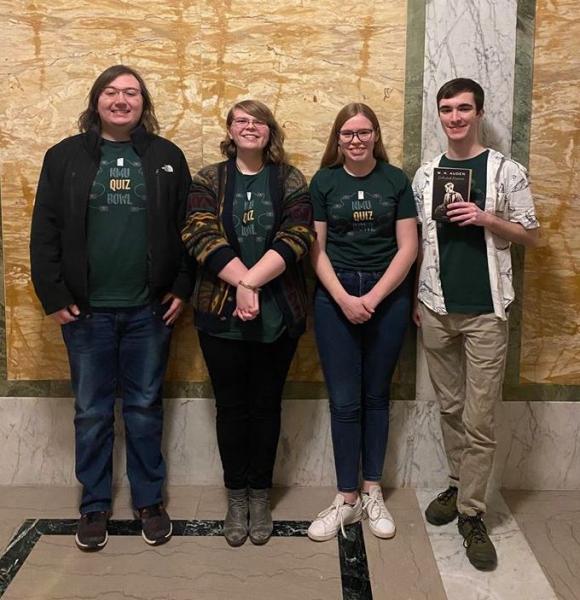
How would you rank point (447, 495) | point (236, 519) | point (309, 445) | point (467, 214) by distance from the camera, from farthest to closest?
point (309, 445), point (447, 495), point (236, 519), point (467, 214)

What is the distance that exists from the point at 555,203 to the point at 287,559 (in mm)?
1720

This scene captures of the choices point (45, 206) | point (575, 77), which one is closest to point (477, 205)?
point (575, 77)

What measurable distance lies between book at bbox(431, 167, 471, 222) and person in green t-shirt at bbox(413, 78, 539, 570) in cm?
2

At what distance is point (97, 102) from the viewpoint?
2602 mm

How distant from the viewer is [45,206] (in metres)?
2.57

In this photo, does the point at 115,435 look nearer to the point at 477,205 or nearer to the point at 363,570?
the point at 363,570

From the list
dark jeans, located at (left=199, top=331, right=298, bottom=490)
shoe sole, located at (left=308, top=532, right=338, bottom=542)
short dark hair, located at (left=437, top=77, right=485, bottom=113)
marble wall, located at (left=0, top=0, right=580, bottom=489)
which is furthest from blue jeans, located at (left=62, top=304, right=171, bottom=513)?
short dark hair, located at (left=437, top=77, right=485, bottom=113)

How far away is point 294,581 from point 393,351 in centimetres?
88

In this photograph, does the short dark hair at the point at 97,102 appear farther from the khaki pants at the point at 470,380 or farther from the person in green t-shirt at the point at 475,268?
the khaki pants at the point at 470,380

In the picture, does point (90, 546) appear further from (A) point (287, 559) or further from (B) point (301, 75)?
(B) point (301, 75)

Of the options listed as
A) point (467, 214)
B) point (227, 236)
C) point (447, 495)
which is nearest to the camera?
point (467, 214)

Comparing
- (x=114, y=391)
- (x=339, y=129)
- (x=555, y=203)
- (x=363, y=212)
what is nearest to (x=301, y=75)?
(x=339, y=129)

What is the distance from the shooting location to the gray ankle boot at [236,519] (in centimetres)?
263

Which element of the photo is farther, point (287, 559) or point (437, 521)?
point (437, 521)
